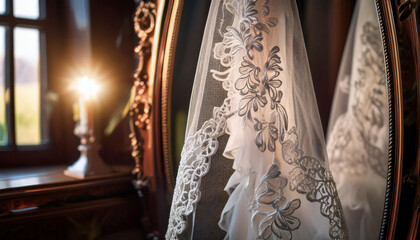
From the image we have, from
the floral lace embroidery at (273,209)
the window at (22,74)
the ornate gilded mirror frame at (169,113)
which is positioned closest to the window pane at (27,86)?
the window at (22,74)

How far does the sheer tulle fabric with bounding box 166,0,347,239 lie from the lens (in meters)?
0.50

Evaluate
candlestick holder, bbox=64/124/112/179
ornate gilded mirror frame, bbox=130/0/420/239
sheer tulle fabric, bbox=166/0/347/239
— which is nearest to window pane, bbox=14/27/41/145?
candlestick holder, bbox=64/124/112/179

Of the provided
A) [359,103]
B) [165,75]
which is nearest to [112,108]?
[165,75]

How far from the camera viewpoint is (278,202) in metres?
0.49

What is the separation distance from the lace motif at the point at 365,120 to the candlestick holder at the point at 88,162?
2.13 feet

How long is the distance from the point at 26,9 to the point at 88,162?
22.5 inches

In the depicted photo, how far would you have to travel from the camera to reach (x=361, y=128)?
0.70m

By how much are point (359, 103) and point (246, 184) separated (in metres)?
0.34

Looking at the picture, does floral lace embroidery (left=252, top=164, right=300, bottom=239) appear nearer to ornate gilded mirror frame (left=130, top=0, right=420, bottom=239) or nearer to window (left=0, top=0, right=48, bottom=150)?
ornate gilded mirror frame (left=130, top=0, right=420, bottom=239)

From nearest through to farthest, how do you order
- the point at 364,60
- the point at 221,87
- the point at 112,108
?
the point at 221,87
the point at 364,60
the point at 112,108

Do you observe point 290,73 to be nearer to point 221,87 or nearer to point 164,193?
point 221,87

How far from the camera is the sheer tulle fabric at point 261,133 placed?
19.5 inches

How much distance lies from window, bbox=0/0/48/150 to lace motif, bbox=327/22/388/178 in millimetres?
950

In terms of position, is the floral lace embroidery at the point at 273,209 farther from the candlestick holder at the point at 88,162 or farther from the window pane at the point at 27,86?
the window pane at the point at 27,86
